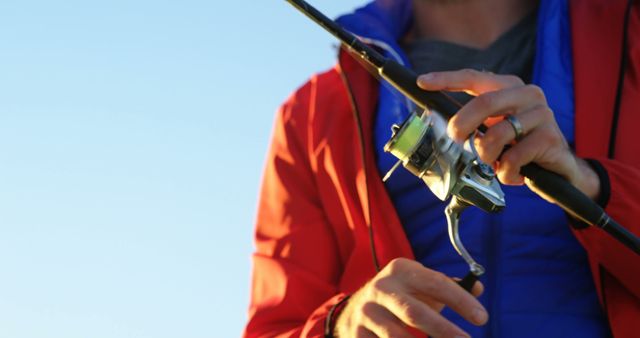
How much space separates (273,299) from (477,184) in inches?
56.0

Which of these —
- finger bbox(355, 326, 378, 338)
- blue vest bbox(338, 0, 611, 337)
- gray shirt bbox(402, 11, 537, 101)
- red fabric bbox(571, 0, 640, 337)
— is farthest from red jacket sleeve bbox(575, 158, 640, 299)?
gray shirt bbox(402, 11, 537, 101)

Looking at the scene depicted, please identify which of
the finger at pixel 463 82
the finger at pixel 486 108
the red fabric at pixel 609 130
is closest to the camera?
the finger at pixel 486 108

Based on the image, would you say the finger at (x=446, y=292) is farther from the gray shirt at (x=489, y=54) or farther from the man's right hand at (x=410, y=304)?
the gray shirt at (x=489, y=54)

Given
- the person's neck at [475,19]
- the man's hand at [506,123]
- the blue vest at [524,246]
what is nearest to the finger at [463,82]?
the man's hand at [506,123]

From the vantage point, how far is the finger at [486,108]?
259 centimetres

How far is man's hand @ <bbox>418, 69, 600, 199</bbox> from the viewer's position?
8.53 ft

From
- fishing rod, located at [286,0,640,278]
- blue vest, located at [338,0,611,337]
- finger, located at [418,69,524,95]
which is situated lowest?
blue vest, located at [338,0,611,337]

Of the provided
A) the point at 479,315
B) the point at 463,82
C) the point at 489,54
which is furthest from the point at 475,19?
the point at 479,315

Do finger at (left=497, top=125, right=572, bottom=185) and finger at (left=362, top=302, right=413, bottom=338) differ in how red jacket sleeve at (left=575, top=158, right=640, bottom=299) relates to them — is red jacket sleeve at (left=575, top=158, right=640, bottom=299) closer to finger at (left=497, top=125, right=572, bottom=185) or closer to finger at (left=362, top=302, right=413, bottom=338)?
finger at (left=497, top=125, right=572, bottom=185)

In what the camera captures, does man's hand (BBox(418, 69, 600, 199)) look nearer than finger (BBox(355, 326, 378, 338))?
Yes

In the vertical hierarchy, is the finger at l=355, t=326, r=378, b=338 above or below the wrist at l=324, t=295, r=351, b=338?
above

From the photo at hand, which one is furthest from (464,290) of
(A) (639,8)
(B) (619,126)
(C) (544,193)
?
(A) (639,8)

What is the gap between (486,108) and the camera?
103 inches

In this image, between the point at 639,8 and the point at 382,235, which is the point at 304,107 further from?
the point at 639,8
